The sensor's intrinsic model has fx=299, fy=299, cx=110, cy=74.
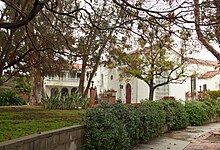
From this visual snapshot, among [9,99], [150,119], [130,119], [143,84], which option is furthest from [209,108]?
[9,99]

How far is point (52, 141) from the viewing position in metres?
5.78

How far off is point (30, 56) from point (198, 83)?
26099mm

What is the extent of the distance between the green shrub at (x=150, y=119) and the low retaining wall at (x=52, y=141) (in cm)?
346

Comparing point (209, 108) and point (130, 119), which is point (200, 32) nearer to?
point (130, 119)

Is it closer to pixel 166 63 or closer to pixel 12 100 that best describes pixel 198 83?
pixel 166 63

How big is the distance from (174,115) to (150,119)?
161 inches

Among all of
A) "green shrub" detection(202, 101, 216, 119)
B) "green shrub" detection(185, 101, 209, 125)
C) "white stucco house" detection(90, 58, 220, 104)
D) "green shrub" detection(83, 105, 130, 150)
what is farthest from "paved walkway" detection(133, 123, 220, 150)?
"white stucco house" detection(90, 58, 220, 104)

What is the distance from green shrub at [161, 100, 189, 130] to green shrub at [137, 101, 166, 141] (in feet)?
3.43

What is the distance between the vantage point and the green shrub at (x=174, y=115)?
1385cm

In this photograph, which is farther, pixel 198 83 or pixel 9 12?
pixel 198 83

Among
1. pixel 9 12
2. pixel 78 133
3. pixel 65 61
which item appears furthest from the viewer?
pixel 65 61

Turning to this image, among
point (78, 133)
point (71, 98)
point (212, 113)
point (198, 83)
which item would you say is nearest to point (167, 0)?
point (78, 133)

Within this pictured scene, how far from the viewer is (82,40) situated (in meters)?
13.6

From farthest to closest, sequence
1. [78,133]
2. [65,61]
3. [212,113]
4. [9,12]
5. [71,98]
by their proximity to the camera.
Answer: [212,113]
[71,98]
[65,61]
[9,12]
[78,133]
